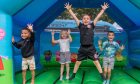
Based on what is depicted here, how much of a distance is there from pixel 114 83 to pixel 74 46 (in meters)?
2.50

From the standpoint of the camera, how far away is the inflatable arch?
3.95 metres

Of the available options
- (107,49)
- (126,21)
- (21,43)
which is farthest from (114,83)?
(126,21)

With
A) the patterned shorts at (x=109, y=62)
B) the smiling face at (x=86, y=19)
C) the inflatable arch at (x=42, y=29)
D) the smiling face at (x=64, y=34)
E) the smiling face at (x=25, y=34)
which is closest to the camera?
the inflatable arch at (x=42, y=29)

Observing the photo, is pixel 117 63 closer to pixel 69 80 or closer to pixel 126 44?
pixel 126 44

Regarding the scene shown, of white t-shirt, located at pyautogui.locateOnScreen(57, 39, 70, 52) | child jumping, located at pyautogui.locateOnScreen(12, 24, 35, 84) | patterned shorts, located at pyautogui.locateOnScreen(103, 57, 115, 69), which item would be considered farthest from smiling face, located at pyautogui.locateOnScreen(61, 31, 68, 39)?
patterned shorts, located at pyautogui.locateOnScreen(103, 57, 115, 69)

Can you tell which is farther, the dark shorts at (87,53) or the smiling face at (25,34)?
the dark shorts at (87,53)

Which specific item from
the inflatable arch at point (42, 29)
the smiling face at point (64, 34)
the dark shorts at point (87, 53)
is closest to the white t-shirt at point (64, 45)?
the smiling face at point (64, 34)

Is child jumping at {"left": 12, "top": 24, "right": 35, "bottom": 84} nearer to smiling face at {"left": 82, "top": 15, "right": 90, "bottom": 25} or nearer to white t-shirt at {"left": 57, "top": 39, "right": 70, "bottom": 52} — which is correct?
white t-shirt at {"left": 57, "top": 39, "right": 70, "bottom": 52}

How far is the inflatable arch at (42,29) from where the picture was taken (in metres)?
3.95

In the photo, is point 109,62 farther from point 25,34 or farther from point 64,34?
point 25,34

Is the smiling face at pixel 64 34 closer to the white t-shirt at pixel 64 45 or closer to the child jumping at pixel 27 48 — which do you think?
the white t-shirt at pixel 64 45

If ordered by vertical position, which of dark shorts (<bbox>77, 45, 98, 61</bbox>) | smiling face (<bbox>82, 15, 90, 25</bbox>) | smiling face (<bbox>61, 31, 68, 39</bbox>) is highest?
smiling face (<bbox>82, 15, 90, 25</bbox>)

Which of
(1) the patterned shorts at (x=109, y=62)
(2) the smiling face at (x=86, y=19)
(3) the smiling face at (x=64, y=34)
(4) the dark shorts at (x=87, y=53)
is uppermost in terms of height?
(2) the smiling face at (x=86, y=19)

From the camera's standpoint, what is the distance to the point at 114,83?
182 inches
